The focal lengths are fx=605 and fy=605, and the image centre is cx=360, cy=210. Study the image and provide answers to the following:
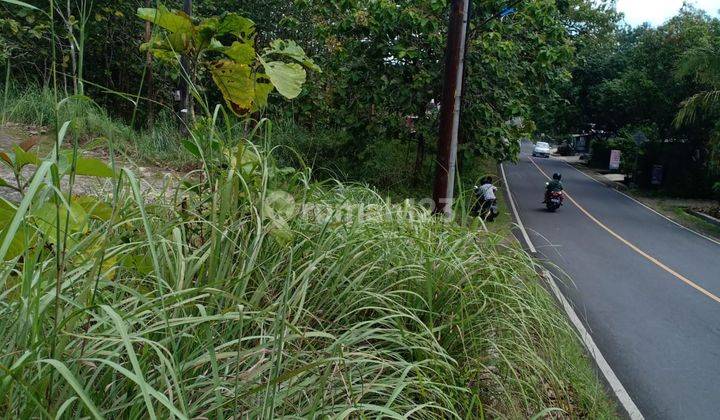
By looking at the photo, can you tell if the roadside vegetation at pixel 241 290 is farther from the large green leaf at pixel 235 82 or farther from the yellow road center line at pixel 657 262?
the yellow road center line at pixel 657 262

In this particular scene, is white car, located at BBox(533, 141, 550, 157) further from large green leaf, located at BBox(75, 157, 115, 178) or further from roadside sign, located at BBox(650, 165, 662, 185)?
large green leaf, located at BBox(75, 157, 115, 178)

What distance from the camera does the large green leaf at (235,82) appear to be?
3346mm

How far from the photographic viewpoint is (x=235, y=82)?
3.39 m

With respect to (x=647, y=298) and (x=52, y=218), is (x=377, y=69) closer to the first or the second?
(x=647, y=298)

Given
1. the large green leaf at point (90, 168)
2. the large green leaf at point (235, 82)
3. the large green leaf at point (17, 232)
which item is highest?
the large green leaf at point (235, 82)

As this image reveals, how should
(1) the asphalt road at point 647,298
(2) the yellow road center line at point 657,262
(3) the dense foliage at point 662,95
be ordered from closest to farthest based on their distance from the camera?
(1) the asphalt road at point 647,298 → (2) the yellow road center line at point 657,262 → (3) the dense foliage at point 662,95

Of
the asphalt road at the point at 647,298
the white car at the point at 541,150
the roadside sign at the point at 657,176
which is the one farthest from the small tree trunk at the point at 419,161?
the white car at the point at 541,150

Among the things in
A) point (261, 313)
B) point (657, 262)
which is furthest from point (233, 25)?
point (657, 262)

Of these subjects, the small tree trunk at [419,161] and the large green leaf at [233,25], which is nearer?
the large green leaf at [233,25]

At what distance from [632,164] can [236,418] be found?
3857cm

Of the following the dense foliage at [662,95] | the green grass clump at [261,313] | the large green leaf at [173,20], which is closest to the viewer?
the green grass clump at [261,313]

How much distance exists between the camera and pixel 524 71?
16875 millimetres

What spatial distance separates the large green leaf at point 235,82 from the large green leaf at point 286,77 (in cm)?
15

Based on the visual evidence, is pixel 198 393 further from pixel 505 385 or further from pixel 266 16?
pixel 266 16
